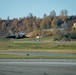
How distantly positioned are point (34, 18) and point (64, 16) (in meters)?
19.8

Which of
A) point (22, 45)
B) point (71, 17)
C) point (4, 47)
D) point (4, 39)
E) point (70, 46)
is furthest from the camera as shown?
point (71, 17)

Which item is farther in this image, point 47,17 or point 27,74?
point 47,17

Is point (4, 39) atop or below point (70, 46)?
atop

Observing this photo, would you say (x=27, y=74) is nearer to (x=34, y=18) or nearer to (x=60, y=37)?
(x=60, y=37)

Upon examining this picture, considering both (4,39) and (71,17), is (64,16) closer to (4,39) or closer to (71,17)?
(71,17)

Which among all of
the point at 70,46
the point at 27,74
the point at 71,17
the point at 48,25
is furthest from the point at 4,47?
the point at 71,17

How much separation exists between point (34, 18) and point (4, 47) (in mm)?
176915

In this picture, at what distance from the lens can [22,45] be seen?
67.0m

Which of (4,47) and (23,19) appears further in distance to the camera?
(23,19)

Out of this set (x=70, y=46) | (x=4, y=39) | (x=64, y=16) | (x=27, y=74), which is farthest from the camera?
(x=64, y=16)

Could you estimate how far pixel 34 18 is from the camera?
187 m

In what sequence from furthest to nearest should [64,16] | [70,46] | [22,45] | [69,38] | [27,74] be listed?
[64,16]
[69,38]
[22,45]
[70,46]
[27,74]

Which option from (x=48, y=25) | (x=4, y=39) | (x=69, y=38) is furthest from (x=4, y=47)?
(x=48, y=25)

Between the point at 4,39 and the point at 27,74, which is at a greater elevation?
the point at 4,39
